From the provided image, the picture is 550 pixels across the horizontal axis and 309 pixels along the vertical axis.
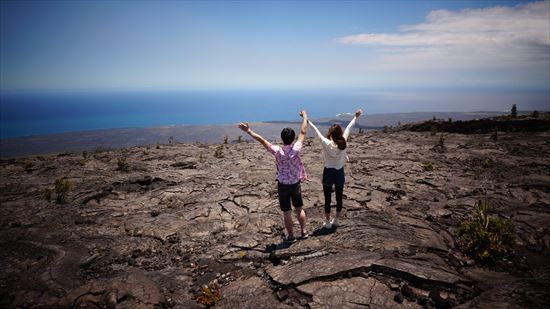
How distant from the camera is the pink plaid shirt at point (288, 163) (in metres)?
6.48

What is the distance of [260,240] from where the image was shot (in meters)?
8.03

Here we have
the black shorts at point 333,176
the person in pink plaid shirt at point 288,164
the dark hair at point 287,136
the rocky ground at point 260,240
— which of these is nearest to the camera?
the rocky ground at point 260,240

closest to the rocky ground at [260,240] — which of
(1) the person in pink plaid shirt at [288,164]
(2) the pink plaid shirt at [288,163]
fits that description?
(1) the person in pink plaid shirt at [288,164]

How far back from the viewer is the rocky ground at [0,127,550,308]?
207 inches

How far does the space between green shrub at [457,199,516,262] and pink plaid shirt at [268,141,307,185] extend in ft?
15.6

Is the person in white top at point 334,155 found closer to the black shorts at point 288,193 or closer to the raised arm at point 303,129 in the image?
the raised arm at point 303,129

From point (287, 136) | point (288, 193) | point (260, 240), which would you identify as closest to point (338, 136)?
point (287, 136)

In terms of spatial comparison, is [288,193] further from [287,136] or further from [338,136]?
[338,136]

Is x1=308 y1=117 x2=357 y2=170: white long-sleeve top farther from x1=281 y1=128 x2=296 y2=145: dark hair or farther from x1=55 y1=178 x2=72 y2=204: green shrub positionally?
x1=55 y1=178 x2=72 y2=204: green shrub

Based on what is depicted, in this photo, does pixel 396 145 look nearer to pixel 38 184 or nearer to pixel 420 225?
pixel 420 225

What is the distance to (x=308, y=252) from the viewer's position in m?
6.77

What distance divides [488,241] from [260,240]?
608cm

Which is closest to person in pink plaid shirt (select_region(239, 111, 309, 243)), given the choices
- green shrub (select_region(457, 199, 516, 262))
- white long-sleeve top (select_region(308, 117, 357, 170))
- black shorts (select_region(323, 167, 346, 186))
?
white long-sleeve top (select_region(308, 117, 357, 170))

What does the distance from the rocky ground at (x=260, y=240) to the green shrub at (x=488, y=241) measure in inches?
11.1
